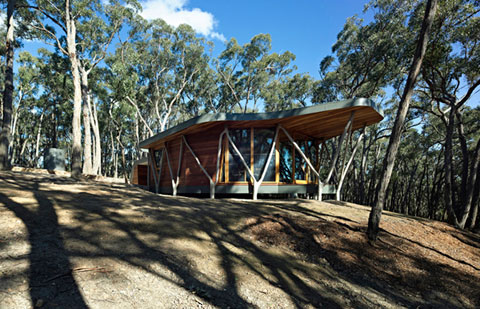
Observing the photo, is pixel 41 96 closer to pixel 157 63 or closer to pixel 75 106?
pixel 157 63

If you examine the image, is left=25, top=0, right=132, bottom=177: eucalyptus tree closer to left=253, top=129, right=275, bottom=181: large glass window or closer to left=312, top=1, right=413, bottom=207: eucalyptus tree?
left=253, top=129, right=275, bottom=181: large glass window

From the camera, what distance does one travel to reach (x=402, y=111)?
17.6 ft

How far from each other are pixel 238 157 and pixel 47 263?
7646mm

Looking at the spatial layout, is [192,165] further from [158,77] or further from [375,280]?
[158,77]

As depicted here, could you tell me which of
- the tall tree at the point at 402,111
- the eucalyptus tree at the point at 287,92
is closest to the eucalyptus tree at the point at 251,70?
the eucalyptus tree at the point at 287,92

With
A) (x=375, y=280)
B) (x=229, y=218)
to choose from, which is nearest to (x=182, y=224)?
(x=229, y=218)

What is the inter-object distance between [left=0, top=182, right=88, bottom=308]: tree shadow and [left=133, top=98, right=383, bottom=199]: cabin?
19.9 ft

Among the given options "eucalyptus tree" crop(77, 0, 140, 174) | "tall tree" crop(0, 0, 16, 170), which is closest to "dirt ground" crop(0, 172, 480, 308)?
"tall tree" crop(0, 0, 16, 170)

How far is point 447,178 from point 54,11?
2249 centimetres

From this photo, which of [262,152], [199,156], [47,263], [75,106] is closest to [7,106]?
[75,106]

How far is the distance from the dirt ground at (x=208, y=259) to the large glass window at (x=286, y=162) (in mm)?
3989

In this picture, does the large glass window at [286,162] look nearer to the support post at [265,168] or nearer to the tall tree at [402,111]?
the support post at [265,168]

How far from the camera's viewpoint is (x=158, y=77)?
79.6 feet

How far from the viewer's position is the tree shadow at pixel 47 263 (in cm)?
222
